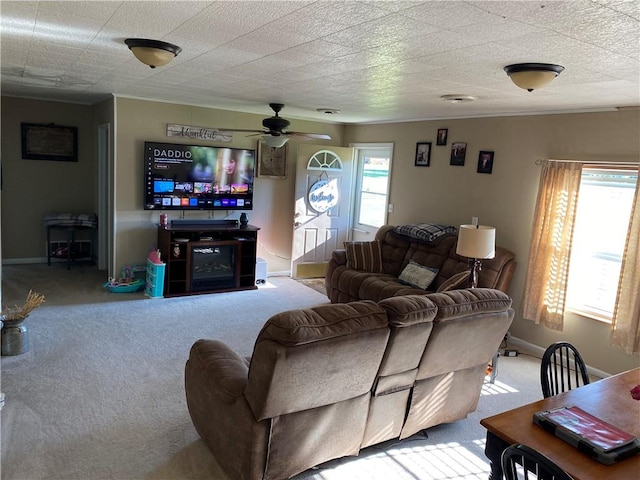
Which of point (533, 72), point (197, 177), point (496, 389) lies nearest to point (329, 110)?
point (197, 177)

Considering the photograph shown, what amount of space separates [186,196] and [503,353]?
409 cm

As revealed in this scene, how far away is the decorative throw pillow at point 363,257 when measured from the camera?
18.4 ft

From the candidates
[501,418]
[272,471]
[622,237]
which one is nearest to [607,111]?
[622,237]

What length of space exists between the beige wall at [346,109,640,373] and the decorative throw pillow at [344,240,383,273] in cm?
87

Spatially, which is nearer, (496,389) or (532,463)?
(532,463)

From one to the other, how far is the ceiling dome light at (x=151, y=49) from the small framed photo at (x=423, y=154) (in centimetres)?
385

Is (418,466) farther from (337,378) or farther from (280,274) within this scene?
(280,274)

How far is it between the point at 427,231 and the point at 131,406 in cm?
355

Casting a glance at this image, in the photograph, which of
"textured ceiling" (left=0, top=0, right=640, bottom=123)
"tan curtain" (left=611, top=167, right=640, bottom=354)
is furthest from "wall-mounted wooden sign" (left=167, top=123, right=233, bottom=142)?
"tan curtain" (left=611, top=167, right=640, bottom=354)

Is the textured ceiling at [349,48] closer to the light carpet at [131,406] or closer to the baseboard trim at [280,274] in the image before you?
the light carpet at [131,406]

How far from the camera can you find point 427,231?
5406mm

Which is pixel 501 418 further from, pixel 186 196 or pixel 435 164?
pixel 186 196

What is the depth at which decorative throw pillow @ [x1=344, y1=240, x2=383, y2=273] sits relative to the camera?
221 inches

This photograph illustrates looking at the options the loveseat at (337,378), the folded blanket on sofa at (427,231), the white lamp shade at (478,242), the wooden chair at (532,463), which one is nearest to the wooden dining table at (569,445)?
the wooden chair at (532,463)
